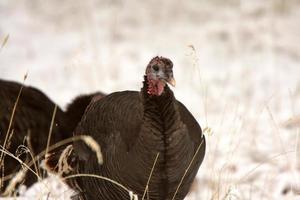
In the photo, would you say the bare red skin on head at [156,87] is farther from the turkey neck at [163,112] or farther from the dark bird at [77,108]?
the dark bird at [77,108]

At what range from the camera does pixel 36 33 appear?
9.80 meters

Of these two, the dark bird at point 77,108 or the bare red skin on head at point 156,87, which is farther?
the dark bird at point 77,108

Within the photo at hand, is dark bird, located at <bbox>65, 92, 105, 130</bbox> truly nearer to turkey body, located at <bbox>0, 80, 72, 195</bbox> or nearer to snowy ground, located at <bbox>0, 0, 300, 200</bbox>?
turkey body, located at <bbox>0, 80, 72, 195</bbox>

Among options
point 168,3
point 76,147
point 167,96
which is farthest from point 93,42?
point 167,96

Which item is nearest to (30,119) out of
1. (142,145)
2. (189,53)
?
(142,145)

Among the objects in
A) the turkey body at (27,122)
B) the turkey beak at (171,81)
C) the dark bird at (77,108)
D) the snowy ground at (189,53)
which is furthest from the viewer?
the snowy ground at (189,53)

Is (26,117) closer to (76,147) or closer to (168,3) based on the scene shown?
(76,147)

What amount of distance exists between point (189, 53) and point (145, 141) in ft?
15.9

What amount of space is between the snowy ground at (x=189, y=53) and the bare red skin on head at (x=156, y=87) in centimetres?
238

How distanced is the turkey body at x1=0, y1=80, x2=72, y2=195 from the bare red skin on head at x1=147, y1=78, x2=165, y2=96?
1.44 m

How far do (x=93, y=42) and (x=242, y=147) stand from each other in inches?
139

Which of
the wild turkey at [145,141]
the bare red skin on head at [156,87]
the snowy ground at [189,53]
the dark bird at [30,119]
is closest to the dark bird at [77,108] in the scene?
the dark bird at [30,119]

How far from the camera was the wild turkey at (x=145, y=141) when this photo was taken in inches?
130

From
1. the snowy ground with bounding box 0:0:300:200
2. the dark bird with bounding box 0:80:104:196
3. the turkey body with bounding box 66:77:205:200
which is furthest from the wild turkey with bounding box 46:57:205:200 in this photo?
the snowy ground with bounding box 0:0:300:200
